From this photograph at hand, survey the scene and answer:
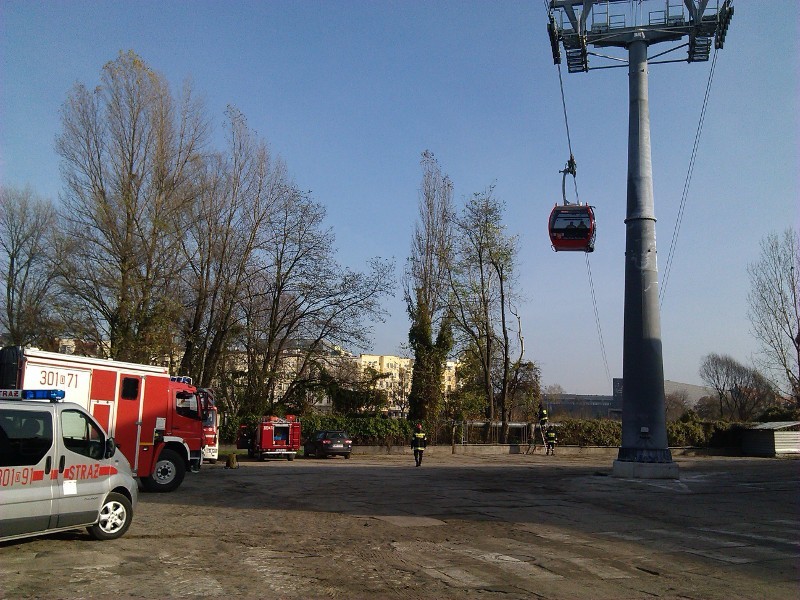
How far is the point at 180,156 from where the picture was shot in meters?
33.4

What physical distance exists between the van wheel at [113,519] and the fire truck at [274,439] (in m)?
21.3

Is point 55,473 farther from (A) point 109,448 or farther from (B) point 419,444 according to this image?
(B) point 419,444

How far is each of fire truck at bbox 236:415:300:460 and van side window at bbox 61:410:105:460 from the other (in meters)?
21.8

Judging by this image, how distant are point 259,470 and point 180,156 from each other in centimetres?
1710

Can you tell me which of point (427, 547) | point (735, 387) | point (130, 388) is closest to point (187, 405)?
point (130, 388)

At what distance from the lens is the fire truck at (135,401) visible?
1388 cm

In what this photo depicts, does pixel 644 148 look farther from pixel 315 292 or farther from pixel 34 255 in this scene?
pixel 34 255

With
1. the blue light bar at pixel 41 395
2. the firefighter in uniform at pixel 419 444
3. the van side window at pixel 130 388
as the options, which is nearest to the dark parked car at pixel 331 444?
the firefighter in uniform at pixel 419 444

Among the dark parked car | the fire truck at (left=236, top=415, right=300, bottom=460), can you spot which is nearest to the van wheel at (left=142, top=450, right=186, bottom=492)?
the fire truck at (left=236, top=415, right=300, bottom=460)

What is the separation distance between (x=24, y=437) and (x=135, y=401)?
7.61 meters

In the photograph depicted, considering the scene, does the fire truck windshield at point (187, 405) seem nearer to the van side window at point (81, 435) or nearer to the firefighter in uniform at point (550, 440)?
the van side window at point (81, 435)

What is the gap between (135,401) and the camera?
15695 millimetres

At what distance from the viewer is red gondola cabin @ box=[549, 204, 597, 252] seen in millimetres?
20703

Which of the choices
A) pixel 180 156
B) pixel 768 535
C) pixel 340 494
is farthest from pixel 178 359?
pixel 768 535
